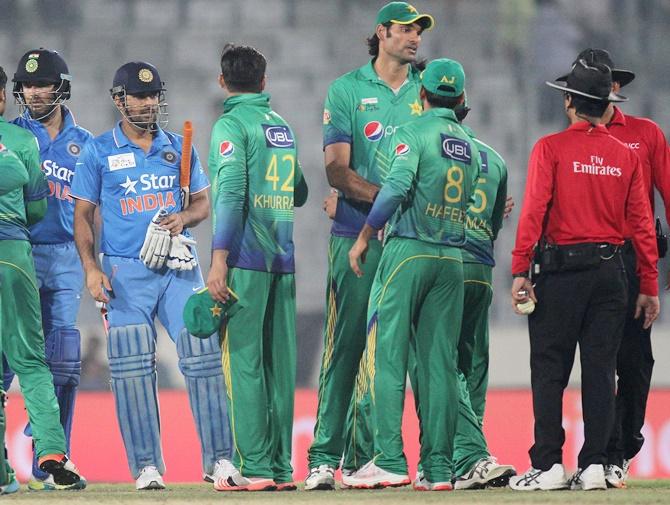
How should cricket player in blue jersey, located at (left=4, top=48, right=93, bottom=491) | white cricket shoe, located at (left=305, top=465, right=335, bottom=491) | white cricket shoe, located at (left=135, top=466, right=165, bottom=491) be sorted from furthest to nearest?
cricket player in blue jersey, located at (left=4, top=48, right=93, bottom=491), white cricket shoe, located at (left=135, top=466, right=165, bottom=491), white cricket shoe, located at (left=305, top=465, right=335, bottom=491)

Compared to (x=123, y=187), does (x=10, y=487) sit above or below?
below

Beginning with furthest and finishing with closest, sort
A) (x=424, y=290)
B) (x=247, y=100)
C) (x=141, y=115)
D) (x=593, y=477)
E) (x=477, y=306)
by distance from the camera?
1. (x=141, y=115)
2. (x=477, y=306)
3. (x=247, y=100)
4. (x=424, y=290)
5. (x=593, y=477)

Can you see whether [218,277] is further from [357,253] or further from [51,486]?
[51,486]

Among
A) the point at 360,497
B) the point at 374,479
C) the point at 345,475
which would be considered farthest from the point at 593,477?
the point at 345,475

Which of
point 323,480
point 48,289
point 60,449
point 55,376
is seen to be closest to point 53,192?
point 48,289

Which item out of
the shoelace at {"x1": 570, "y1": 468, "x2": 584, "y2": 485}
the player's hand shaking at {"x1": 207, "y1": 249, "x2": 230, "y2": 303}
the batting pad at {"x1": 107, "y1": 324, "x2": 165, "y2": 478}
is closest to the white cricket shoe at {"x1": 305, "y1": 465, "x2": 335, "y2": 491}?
the batting pad at {"x1": 107, "y1": 324, "x2": 165, "y2": 478}

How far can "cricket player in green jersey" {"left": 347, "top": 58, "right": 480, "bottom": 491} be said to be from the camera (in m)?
6.05

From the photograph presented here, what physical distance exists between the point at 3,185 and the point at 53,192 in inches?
34.9

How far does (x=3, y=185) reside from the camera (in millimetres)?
6129

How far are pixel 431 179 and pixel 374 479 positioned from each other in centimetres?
132

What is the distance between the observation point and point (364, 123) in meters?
6.62

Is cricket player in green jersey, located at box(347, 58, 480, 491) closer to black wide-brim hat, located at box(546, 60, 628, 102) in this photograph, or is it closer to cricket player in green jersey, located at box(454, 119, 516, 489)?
cricket player in green jersey, located at box(454, 119, 516, 489)

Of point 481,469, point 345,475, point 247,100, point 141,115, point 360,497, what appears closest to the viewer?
point 360,497

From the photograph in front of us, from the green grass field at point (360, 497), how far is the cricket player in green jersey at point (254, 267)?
0.83 feet
